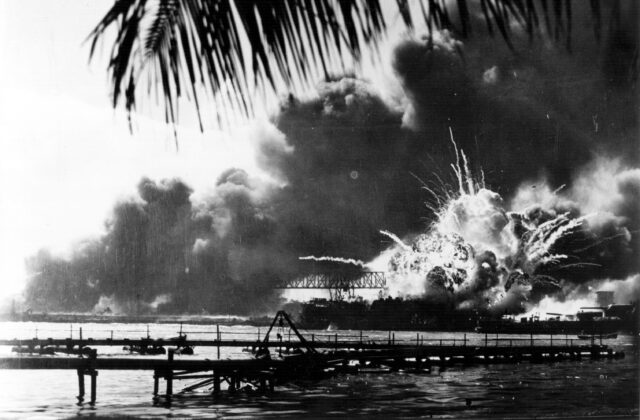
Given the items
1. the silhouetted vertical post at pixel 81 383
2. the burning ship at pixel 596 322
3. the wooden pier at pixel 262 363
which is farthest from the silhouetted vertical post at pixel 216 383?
the burning ship at pixel 596 322

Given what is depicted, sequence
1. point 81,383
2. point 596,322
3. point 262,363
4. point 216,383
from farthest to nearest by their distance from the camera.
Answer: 1. point 596,322
2. point 216,383
3. point 262,363
4. point 81,383

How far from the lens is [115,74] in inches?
76.9

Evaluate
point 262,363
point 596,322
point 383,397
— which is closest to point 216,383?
point 262,363

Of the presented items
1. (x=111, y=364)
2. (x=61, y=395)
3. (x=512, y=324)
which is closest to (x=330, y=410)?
(x=111, y=364)

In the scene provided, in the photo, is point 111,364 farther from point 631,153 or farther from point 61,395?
point 631,153

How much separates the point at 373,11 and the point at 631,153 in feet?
132

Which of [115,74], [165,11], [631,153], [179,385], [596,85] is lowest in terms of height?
[179,385]

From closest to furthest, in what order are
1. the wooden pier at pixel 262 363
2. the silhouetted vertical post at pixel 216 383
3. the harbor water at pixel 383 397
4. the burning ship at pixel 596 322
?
the harbor water at pixel 383 397, the wooden pier at pixel 262 363, the silhouetted vertical post at pixel 216 383, the burning ship at pixel 596 322

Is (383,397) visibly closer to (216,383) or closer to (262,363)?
(262,363)

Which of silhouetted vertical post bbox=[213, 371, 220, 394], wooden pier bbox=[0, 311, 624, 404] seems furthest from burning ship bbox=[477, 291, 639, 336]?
silhouetted vertical post bbox=[213, 371, 220, 394]

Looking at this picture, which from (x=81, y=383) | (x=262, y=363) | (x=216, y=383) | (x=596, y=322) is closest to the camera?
(x=81, y=383)

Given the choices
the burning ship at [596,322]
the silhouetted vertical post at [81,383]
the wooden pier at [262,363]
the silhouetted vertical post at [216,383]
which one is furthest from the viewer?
the burning ship at [596,322]

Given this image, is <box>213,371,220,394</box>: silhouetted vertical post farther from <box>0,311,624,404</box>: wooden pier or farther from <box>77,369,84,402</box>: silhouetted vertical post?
<box>77,369,84,402</box>: silhouetted vertical post

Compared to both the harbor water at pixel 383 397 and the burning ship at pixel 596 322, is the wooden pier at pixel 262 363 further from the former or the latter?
the burning ship at pixel 596 322
